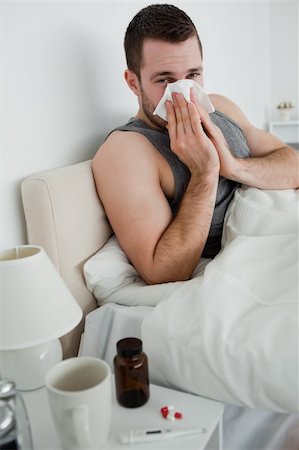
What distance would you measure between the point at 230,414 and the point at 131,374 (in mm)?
291

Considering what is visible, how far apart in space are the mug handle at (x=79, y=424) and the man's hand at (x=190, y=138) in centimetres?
70

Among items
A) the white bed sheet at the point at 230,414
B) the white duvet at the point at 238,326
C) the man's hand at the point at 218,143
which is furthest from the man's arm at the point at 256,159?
the white bed sheet at the point at 230,414

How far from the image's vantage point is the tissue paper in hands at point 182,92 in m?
1.12

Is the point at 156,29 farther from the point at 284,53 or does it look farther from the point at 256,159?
the point at 284,53

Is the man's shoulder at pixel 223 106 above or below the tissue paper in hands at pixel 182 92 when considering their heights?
below

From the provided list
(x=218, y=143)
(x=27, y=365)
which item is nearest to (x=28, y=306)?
(x=27, y=365)

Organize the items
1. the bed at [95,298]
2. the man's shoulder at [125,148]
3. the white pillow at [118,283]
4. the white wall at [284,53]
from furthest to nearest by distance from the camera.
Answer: the white wall at [284,53]
the man's shoulder at [125,148]
the white pillow at [118,283]
the bed at [95,298]

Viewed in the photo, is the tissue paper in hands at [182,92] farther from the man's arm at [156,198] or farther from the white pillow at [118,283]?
the white pillow at [118,283]

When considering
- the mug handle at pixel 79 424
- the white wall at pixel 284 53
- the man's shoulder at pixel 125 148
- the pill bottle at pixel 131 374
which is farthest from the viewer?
the white wall at pixel 284 53

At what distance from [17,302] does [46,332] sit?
6 cm

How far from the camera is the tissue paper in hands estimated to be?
1.12 m

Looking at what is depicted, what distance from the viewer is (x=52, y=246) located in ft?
3.06

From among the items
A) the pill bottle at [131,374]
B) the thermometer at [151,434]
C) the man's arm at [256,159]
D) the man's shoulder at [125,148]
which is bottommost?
the thermometer at [151,434]

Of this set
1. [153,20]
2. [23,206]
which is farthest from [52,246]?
[153,20]
